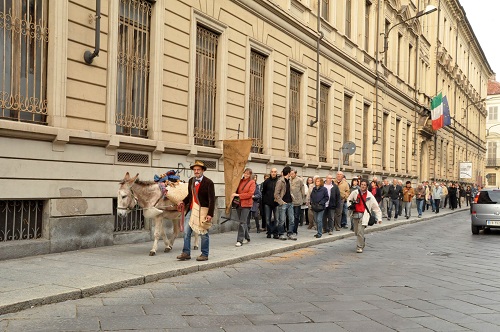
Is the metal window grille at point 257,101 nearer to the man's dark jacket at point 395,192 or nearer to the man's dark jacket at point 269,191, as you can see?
the man's dark jacket at point 269,191

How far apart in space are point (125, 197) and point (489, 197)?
44.4 feet

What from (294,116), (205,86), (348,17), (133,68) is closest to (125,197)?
(133,68)

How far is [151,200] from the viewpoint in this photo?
10609 mm

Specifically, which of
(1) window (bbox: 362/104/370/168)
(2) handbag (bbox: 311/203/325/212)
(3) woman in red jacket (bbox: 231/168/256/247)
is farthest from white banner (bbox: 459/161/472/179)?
(3) woman in red jacket (bbox: 231/168/256/247)

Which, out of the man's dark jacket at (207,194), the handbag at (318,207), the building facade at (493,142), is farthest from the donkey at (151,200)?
the building facade at (493,142)

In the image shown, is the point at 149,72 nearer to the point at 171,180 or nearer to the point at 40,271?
the point at 171,180

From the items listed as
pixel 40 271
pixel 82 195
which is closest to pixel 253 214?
pixel 82 195

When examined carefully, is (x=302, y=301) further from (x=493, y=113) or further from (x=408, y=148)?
(x=493, y=113)

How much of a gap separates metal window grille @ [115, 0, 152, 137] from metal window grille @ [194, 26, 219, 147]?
215 centimetres

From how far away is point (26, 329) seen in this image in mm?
5672

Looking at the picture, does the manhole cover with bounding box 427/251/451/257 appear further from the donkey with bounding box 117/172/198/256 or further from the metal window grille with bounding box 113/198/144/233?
the metal window grille with bounding box 113/198/144/233

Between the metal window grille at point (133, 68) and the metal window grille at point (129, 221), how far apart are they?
174 cm

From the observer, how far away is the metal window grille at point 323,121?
2325 cm

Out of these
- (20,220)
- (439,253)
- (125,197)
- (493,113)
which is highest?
(493,113)
